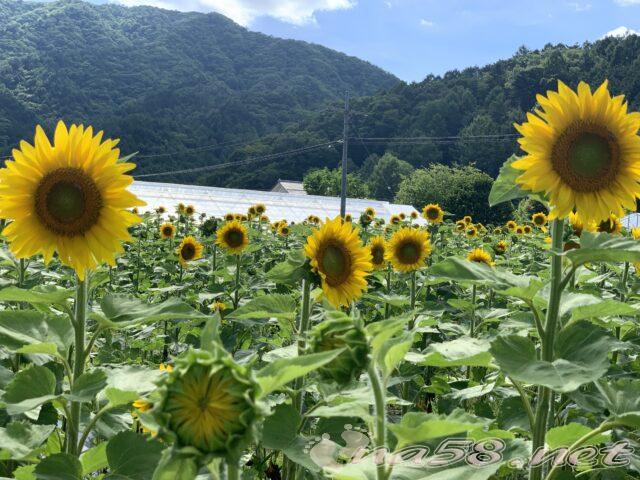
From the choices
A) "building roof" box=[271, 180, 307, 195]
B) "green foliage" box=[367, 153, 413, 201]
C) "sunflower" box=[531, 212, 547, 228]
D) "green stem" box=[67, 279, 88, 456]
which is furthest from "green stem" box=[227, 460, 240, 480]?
"green foliage" box=[367, 153, 413, 201]

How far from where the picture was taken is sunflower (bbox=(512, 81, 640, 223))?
1.81 metres

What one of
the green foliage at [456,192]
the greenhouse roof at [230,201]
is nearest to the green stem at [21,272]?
the greenhouse roof at [230,201]

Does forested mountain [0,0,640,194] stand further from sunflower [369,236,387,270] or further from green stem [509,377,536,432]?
green stem [509,377,536,432]

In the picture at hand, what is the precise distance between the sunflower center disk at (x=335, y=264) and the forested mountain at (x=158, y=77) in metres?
46.5

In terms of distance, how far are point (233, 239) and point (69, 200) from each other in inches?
131

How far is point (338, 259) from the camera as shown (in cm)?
230

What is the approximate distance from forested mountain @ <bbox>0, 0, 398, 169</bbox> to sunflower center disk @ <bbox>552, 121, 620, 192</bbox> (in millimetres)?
47096

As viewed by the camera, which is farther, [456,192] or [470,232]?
[456,192]

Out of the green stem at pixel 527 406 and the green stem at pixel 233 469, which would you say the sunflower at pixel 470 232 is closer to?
the green stem at pixel 527 406

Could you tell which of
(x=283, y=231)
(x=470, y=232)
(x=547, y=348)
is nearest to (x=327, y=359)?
(x=547, y=348)

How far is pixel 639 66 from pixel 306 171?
97.2 feet

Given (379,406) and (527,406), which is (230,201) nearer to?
(527,406)

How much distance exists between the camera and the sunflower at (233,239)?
5070 mm

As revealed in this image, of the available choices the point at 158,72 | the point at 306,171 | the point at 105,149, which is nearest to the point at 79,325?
→ the point at 105,149
